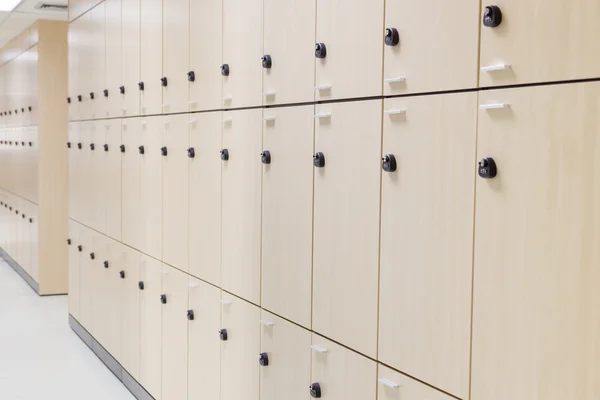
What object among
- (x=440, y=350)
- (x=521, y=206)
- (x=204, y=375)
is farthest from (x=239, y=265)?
(x=521, y=206)

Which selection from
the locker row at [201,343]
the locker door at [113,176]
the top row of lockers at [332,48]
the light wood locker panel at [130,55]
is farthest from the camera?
the locker door at [113,176]

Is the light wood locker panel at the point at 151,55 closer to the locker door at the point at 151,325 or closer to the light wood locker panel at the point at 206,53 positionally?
the light wood locker panel at the point at 206,53

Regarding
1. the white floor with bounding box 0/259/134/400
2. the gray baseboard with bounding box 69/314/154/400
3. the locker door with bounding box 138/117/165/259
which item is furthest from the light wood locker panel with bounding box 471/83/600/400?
the white floor with bounding box 0/259/134/400

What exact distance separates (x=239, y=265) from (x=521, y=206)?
1.83 meters

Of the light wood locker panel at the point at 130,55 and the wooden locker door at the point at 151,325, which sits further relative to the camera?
the light wood locker panel at the point at 130,55

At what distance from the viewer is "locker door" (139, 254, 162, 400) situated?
4559 millimetres

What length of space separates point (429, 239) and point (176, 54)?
2482mm

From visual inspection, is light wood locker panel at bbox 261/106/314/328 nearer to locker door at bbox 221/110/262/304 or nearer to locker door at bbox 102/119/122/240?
locker door at bbox 221/110/262/304

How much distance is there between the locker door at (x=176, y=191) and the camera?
408cm

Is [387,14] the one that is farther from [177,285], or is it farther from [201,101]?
[177,285]

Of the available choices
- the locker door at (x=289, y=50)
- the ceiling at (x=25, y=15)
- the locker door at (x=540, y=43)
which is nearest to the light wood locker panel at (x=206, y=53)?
the locker door at (x=289, y=50)

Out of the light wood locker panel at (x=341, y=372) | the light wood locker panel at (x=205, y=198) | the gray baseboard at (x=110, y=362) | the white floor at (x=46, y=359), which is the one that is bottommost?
the white floor at (x=46, y=359)

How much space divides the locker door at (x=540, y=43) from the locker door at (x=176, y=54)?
2404 millimetres

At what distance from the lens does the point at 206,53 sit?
3.75 metres
